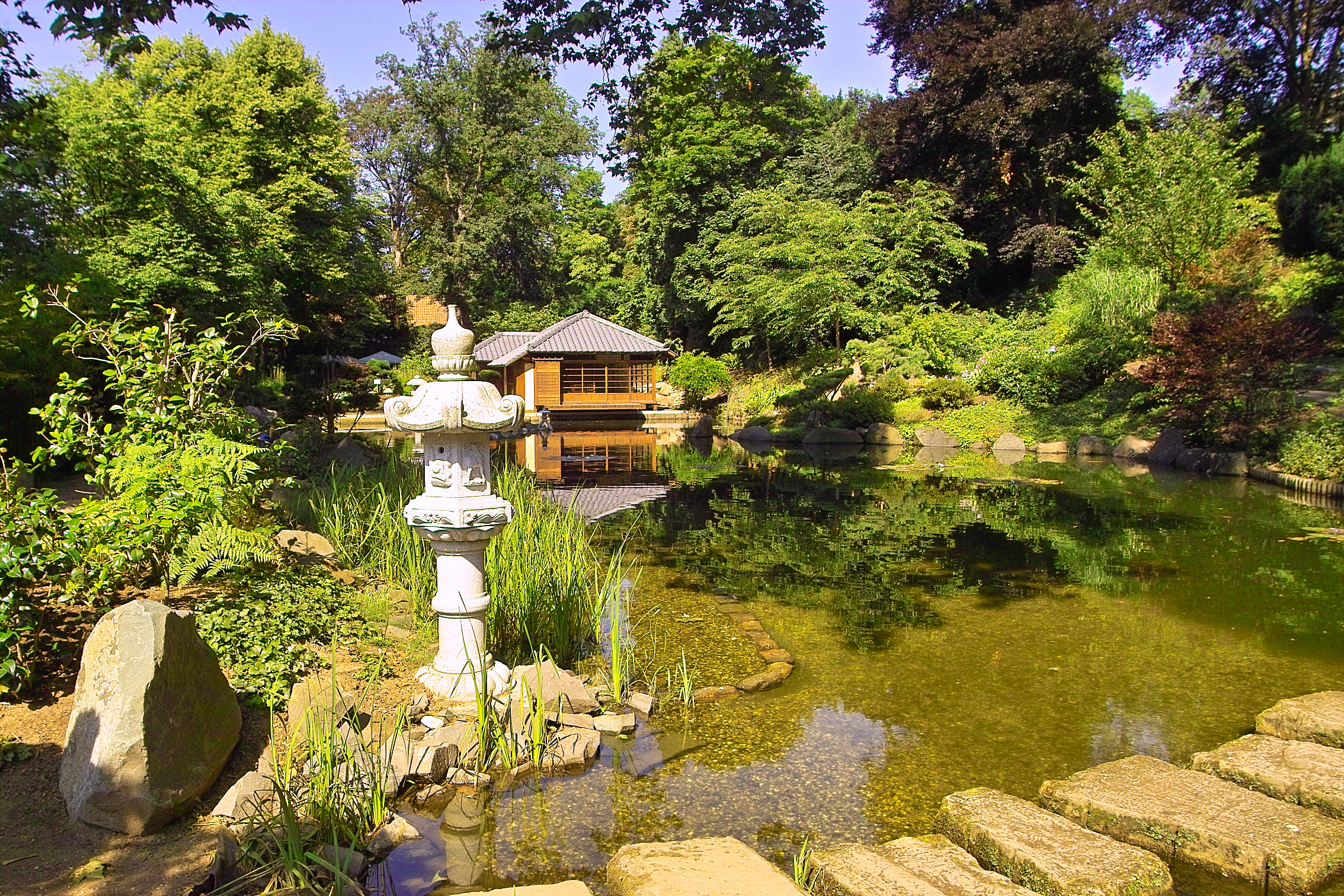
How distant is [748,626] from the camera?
18.6ft

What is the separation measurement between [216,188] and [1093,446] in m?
17.3

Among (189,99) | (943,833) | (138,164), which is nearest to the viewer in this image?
(943,833)

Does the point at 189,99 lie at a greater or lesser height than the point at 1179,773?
greater

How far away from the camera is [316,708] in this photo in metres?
3.28

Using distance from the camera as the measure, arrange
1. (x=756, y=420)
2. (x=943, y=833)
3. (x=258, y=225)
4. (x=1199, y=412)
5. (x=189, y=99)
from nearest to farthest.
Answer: (x=943, y=833), (x=1199, y=412), (x=258, y=225), (x=189, y=99), (x=756, y=420)

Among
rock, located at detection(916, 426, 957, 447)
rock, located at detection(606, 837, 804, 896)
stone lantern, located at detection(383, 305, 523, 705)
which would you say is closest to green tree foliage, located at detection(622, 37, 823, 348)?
rock, located at detection(916, 426, 957, 447)

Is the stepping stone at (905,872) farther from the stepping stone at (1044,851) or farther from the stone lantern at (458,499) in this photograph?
the stone lantern at (458,499)

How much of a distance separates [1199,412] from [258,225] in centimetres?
1767

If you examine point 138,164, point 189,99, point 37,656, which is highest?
point 189,99

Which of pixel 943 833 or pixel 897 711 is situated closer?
pixel 943 833

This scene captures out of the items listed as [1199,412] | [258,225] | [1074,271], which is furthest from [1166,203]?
[258,225]

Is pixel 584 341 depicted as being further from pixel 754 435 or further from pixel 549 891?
pixel 549 891

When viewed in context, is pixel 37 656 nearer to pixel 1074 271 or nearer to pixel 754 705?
pixel 754 705

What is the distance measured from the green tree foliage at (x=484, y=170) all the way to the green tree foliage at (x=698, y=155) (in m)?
5.19
